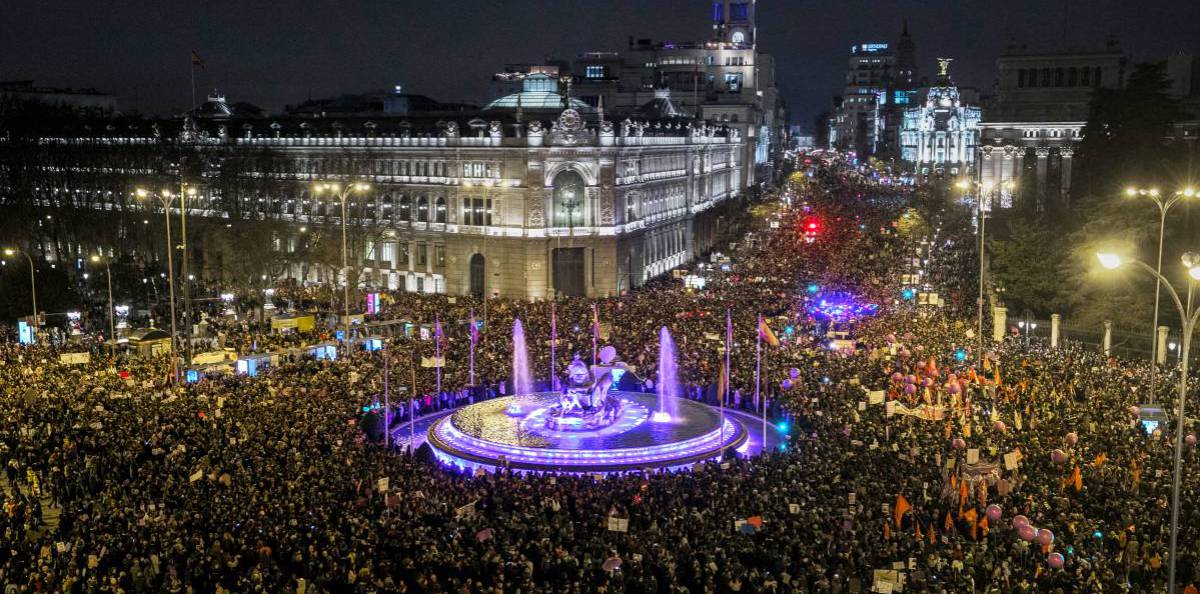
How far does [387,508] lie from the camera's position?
23.6m

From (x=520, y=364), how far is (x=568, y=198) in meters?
25.6

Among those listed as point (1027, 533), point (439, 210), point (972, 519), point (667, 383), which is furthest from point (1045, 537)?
point (439, 210)

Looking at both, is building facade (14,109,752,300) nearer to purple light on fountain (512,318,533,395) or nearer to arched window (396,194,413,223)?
arched window (396,194,413,223)

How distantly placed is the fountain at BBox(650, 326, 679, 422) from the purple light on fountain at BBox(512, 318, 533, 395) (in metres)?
5.11

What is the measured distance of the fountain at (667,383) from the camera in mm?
35500

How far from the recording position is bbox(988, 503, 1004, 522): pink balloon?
22406mm

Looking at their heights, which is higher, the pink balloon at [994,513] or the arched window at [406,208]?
the arched window at [406,208]

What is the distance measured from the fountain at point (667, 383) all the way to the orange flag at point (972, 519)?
12.8m

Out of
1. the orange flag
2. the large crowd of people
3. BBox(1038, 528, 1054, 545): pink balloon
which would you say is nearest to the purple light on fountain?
the large crowd of people

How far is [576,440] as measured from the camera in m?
32.0

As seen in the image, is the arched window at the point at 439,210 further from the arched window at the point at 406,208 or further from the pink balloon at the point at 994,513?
the pink balloon at the point at 994,513

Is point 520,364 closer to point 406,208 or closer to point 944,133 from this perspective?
point 406,208

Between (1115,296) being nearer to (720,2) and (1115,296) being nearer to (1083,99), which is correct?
(1083,99)

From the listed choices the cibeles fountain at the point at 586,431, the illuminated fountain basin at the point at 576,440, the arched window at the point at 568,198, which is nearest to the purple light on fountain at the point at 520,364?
the cibeles fountain at the point at 586,431
